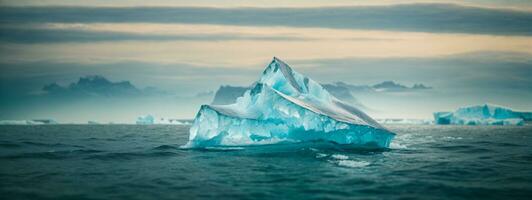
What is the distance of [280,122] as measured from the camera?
26.8 meters

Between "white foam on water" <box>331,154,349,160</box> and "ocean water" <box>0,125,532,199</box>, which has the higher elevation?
"white foam on water" <box>331,154,349,160</box>

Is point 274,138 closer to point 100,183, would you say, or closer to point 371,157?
point 371,157

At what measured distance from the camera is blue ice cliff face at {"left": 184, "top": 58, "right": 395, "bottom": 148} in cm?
2600

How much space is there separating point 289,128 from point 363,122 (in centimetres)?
396

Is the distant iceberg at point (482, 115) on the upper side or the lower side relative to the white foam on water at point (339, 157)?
upper

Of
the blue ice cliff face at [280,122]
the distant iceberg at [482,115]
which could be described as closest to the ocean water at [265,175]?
the blue ice cliff face at [280,122]

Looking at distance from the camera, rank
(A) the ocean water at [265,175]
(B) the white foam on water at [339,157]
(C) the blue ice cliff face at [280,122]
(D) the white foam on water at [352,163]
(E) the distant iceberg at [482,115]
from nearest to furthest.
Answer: (A) the ocean water at [265,175]
(D) the white foam on water at [352,163]
(B) the white foam on water at [339,157]
(C) the blue ice cliff face at [280,122]
(E) the distant iceberg at [482,115]

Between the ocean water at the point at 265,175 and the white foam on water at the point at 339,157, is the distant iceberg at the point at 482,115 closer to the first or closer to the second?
the ocean water at the point at 265,175

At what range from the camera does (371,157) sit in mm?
25094

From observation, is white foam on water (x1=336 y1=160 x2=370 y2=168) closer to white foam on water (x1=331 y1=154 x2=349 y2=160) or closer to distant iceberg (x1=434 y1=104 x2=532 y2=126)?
white foam on water (x1=331 y1=154 x2=349 y2=160)

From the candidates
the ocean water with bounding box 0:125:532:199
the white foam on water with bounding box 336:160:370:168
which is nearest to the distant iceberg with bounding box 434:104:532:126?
the ocean water with bounding box 0:125:532:199

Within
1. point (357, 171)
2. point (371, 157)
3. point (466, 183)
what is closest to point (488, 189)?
point (466, 183)

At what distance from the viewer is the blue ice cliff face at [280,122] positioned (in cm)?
2600

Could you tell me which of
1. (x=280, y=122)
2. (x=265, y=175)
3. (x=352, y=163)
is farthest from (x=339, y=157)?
(x=265, y=175)
